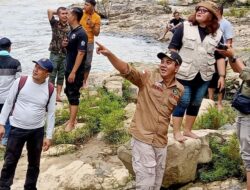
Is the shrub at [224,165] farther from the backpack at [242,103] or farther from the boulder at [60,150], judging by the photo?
the boulder at [60,150]

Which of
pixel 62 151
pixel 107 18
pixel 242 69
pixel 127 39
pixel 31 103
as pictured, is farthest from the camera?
pixel 107 18

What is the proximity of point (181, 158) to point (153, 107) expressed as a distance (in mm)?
1223

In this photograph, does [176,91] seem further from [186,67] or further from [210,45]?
[210,45]

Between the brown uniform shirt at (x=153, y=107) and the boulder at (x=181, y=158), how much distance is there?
95 cm

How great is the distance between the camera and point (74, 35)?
7.13m

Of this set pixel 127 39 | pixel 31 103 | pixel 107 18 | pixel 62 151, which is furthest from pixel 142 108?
pixel 107 18

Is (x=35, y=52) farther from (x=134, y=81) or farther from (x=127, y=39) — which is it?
(x=134, y=81)

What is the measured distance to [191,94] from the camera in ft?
18.6

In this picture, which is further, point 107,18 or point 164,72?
point 107,18

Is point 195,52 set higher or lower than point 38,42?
higher

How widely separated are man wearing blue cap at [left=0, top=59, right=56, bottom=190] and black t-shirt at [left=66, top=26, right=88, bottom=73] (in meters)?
1.81

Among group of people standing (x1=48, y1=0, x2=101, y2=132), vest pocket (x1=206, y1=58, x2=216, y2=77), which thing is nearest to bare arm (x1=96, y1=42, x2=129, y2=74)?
vest pocket (x1=206, y1=58, x2=216, y2=77)

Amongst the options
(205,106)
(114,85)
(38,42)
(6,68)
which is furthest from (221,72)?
(38,42)

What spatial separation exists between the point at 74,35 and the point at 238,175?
3.15 meters
